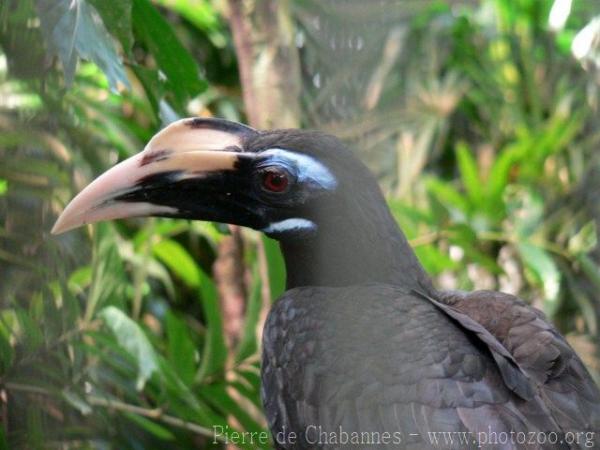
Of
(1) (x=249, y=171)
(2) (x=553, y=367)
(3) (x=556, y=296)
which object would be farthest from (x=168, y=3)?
(2) (x=553, y=367)

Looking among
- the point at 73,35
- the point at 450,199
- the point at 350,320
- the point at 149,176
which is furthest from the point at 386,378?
the point at 450,199

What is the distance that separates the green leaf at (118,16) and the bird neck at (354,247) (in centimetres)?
33

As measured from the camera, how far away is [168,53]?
135 cm

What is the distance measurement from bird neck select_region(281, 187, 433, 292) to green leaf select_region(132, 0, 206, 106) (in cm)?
27

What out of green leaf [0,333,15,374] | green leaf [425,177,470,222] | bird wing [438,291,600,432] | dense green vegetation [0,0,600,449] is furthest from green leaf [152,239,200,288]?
bird wing [438,291,600,432]

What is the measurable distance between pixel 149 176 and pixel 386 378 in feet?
1.21

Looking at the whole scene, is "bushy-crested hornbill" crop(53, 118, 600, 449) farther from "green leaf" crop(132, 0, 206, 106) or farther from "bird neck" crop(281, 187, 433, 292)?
"green leaf" crop(132, 0, 206, 106)

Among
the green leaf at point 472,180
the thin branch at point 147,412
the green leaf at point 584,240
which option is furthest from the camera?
the green leaf at point 472,180

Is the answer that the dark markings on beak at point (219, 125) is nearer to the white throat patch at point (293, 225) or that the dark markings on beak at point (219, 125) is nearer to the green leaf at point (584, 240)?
the white throat patch at point (293, 225)

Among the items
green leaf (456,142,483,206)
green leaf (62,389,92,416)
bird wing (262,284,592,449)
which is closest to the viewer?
bird wing (262,284,592,449)

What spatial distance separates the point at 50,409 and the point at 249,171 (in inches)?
17.9

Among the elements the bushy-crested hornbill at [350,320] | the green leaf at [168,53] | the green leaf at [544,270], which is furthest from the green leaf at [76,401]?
the green leaf at [544,270]

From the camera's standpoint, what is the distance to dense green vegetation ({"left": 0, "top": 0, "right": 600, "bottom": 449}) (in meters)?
1.30

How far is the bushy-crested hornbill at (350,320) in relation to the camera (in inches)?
42.4
